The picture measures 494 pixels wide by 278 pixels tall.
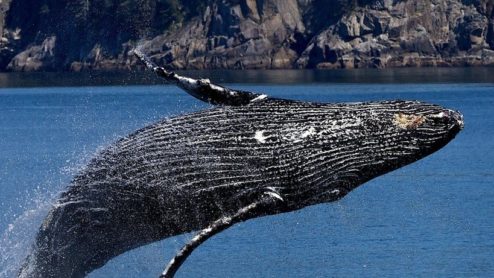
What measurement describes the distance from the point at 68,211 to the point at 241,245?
1386 cm

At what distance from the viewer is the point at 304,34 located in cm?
19088

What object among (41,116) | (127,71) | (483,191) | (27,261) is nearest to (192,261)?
(27,261)

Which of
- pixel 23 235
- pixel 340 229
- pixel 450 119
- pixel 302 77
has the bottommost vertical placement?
pixel 302 77

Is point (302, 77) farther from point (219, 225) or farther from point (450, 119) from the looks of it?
point (219, 225)

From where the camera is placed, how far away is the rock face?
18075 cm

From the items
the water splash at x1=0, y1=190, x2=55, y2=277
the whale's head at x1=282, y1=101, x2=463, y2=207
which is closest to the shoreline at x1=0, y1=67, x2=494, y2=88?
the water splash at x1=0, y1=190, x2=55, y2=277

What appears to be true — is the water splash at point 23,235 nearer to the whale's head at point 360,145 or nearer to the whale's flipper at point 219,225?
the whale's flipper at point 219,225

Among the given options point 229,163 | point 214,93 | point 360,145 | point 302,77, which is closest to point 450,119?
point 360,145

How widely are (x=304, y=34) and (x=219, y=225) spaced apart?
180m

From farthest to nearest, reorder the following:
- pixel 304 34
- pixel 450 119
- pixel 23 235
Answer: pixel 304 34, pixel 23 235, pixel 450 119

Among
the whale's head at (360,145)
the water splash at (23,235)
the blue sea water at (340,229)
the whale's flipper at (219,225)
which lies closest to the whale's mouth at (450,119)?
the whale's head at (360,145)

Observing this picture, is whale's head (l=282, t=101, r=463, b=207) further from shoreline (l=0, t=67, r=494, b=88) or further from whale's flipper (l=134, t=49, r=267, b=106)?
shoreline (l=0, t=67, r=494, b=88)

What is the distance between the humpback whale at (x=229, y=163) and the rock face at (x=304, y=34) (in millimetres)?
159132

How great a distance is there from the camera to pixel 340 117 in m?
11.9
